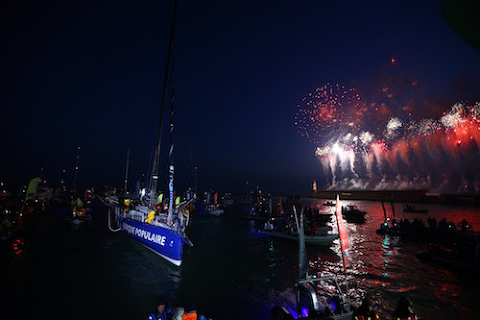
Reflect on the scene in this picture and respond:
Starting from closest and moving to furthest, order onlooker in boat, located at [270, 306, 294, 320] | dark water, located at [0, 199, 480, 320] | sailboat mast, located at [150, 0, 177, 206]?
1. onlooker in boat, located at [270, 306, 294, 320]
2. dark water, located at [0, 199, 480, 320]
3. sailboat mast, located at [150, 0, 177, 206]

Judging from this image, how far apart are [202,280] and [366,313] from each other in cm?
1097

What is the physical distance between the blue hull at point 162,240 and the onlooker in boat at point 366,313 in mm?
11509

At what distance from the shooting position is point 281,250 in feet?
79.5

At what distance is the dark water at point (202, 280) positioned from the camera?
37.2ft

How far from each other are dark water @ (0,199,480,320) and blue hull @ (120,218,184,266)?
88cm

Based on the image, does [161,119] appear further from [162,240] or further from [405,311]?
[405,311]

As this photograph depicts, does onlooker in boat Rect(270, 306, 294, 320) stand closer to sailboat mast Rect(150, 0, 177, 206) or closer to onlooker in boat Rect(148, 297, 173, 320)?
onlooker in boat Rect(148, 297, 173, 320)

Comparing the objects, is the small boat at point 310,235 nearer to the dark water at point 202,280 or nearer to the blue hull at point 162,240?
the dark water at point 202,280

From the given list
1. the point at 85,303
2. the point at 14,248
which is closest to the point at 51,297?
the point at 85,303

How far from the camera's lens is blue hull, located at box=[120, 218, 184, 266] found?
16.0m

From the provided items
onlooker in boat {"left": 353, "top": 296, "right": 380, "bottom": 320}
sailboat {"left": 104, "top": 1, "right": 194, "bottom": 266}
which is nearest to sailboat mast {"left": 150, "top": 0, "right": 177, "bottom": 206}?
sailboat {"left": 104, "top": 1, "right": 194, "bottom": 266}

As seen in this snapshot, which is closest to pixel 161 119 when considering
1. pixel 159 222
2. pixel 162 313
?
pixel 159 222

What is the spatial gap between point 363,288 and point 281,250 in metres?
10.8

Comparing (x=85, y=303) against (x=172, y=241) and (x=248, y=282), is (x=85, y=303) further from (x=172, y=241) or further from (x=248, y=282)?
(x=248, y=282)
